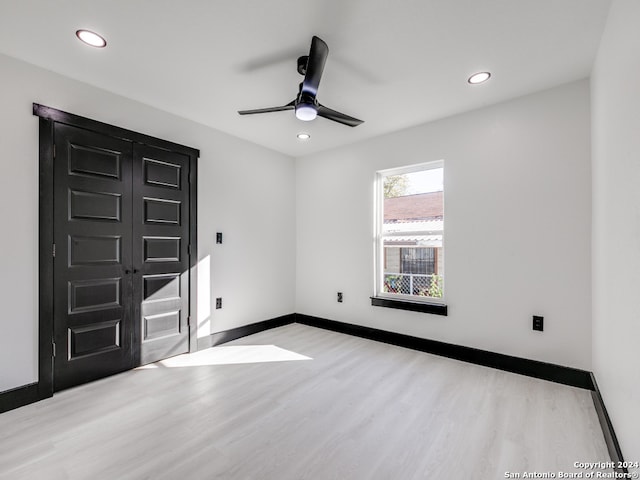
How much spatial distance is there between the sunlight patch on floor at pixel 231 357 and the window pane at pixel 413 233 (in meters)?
1.46

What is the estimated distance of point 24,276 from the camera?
2271 mm

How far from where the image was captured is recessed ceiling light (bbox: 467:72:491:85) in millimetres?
2453

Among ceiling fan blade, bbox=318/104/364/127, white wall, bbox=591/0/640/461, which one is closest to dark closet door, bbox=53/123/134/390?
ceiling fan blade, bbox=318/104/364/127

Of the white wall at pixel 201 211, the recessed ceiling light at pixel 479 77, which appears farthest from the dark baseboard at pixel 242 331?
the recessed ceiling light at pixel 479 77

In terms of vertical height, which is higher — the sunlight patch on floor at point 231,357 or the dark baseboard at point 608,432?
the dark baseboard at point 608,432

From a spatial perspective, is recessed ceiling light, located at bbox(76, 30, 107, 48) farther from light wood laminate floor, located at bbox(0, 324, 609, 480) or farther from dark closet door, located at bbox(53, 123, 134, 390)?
light wood laminate floor, located at bbox(0, 324, 609, 480)

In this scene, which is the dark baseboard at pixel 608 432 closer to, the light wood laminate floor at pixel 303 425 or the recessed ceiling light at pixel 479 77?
the light wood laminate floor at pixel 303 425

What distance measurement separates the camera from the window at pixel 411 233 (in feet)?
11.2

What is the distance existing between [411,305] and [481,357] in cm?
82

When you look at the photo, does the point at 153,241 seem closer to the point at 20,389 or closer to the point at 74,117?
the point at 74,117

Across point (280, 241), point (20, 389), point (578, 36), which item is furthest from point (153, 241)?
point (578, 36)

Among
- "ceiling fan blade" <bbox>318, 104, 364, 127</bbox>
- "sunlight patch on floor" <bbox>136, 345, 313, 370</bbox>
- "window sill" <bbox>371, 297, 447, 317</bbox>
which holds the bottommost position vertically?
"sunlight patch on floor" <bbox>136, 345, 313, 370</bbox>

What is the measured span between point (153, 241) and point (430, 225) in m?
2.93

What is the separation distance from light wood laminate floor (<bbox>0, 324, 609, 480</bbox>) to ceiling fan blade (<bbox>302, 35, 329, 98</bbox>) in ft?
7.45
